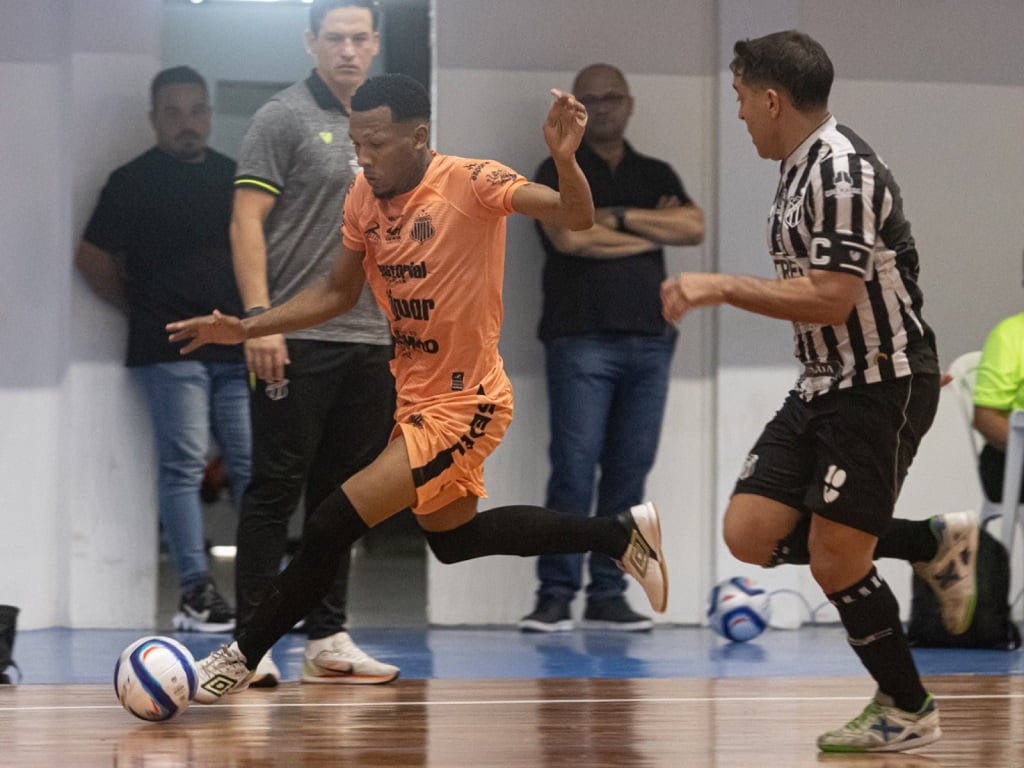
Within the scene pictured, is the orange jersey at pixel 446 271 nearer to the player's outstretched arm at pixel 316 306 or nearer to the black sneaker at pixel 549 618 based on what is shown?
the player's outstretched arm at pixel 316 306

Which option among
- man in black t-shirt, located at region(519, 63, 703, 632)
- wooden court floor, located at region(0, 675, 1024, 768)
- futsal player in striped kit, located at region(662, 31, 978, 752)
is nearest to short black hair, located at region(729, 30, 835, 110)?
futsal player in striped kit, located at region(662, 31, 978, 752)

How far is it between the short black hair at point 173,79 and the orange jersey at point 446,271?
2761mm

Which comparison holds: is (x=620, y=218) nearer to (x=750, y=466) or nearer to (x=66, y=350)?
(x=66, y=350)

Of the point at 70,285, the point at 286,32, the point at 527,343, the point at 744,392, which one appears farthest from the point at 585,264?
the point at 286,32

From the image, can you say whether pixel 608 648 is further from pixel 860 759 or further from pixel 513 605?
pixel 860 759

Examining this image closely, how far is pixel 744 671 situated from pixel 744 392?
6.09ft

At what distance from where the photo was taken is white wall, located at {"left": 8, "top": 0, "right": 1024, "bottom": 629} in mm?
6898

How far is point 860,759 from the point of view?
3.78 m

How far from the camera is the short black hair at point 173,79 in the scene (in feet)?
22.2

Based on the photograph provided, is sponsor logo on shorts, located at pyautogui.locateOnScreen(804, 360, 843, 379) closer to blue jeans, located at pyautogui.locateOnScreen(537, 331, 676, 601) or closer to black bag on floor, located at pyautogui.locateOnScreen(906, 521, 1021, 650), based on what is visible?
black bag on floor, located at pyautogui.locateOnScreen(906, 521, 1021, 650)

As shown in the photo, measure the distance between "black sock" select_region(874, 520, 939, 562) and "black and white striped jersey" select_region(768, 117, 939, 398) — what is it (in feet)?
2.01

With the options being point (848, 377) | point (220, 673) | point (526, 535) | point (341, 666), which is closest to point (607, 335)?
point (341, 666)

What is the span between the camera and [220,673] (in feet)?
14.2

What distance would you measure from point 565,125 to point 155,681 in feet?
6.18
